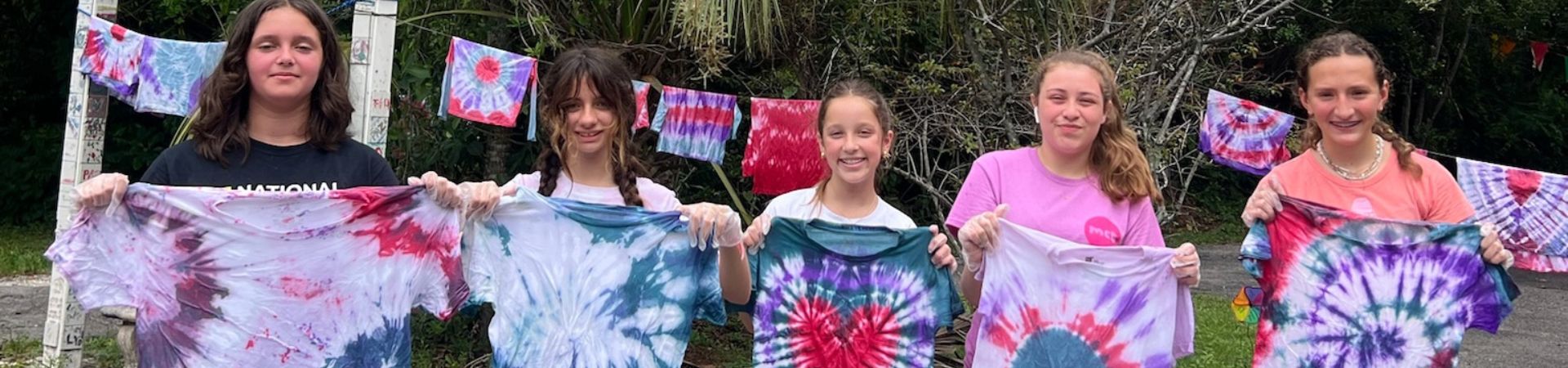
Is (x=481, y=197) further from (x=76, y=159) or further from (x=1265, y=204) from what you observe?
(x=76, y=159)

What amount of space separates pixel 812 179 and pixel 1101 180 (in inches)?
104

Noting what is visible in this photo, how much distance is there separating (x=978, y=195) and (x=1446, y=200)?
1111mm

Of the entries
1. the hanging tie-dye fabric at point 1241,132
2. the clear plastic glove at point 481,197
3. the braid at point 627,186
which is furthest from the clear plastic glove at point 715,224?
the hanging tie-dye fabric at point 1241,132

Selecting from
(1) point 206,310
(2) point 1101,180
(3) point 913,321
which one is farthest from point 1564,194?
(1) point 206,310

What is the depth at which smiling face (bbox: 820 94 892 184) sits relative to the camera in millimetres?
2848

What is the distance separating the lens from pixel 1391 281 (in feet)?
9.54

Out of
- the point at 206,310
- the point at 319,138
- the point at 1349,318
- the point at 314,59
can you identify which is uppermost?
the point at 314,59

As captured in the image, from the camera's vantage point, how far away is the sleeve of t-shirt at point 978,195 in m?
2.83

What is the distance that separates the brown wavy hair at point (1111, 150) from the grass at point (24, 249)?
7.97 meters

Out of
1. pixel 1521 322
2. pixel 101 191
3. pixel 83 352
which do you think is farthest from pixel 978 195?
pixel 1521 322

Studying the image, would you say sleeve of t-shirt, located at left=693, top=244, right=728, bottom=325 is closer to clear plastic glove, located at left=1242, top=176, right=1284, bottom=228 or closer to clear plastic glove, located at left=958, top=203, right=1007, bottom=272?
clear plastic glove, located at left=958, top=203, right=1007, bottom=272

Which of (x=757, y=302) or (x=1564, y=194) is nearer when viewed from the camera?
(x=757, y=302)

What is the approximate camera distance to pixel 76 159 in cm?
446

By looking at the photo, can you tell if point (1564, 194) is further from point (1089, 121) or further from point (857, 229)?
point (857, 229)
